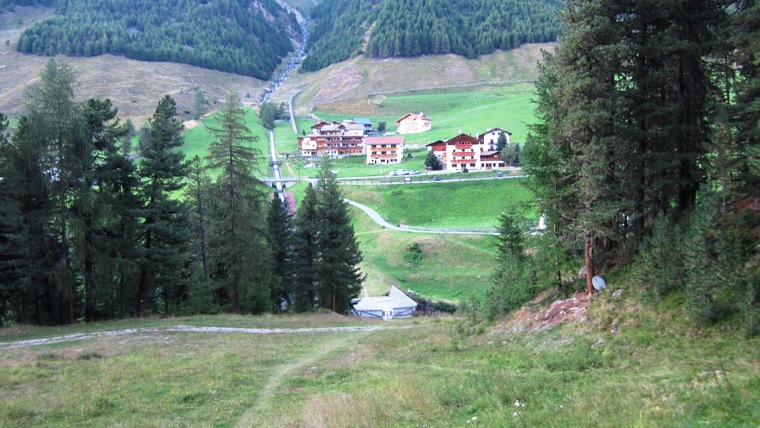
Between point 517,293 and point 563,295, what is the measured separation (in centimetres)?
291

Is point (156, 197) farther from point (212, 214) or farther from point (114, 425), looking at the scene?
point (114, 425)

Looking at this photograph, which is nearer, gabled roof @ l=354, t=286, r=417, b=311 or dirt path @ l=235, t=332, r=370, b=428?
dirt path @ l=235, t=332, r=370, b=428

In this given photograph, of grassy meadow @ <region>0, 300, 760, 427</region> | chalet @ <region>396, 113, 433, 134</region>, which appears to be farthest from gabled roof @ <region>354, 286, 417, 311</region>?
chalet @ <region>396, 113, 433, 134</region>

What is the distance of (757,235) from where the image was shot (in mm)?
13398

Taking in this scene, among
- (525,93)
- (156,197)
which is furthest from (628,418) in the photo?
(525,93)

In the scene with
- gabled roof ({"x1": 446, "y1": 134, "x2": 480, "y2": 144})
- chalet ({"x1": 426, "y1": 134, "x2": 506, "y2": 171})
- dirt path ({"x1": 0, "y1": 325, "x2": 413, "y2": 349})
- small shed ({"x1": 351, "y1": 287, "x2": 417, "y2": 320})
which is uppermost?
gabled roof ({"x1": 446, "y1": 134, "x2": 480, "y2": 144})

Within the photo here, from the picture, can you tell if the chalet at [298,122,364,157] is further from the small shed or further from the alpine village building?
the small shed

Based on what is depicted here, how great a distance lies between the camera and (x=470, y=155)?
323 ft

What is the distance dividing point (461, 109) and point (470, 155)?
3054 inches

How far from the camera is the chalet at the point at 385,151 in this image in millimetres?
114375

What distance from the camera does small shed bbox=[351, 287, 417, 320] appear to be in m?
45.3

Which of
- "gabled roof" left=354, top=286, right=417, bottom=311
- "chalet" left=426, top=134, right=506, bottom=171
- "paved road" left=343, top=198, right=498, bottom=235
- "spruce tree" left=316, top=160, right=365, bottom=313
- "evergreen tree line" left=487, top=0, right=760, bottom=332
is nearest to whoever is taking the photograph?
"evergreen tree line" left=487, top=0, right=760, bottom=332

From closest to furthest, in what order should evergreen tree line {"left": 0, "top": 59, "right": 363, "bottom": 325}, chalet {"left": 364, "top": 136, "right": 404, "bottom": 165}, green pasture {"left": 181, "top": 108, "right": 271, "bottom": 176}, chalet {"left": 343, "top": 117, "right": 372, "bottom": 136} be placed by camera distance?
evergreen tree line {"left": 0, "top": 59, "right": 363, "bottom": 325}, chalet {"left": 364, "top": 136, "right": 404, "bottom": 165}, green pasture {"left": 181, "top": 108, "right": 271, "bottom": 176}, chalet {"left": 343, "top": 117, "right": 372, "bottom": 136}

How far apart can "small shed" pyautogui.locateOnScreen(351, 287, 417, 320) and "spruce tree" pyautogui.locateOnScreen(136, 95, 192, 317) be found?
16.8 meters
